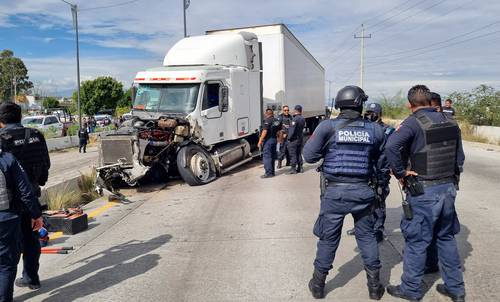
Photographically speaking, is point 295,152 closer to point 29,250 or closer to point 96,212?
point 96,212

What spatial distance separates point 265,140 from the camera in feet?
36.5

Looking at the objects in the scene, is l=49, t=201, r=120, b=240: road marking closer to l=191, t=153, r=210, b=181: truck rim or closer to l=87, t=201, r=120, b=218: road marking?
l=87, t=201, r=120, b=218: road marking

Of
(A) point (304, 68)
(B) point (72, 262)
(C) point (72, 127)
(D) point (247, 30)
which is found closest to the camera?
(B) point (72, 262)

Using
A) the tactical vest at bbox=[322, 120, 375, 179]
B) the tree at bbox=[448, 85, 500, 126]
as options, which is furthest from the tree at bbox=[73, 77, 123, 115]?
the tactical vest at bbox=[322, 120, 375, 179]

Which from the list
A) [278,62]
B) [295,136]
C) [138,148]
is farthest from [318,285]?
[278,62]

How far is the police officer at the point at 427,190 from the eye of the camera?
12.3 feet

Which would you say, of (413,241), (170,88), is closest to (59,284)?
(413,241)

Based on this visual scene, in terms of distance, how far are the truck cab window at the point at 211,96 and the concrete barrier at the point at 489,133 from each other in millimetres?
14063

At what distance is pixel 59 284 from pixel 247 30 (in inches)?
431

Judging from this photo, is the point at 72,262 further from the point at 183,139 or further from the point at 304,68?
the point at 304,68

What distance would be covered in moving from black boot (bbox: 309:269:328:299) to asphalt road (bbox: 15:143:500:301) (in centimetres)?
A: 7

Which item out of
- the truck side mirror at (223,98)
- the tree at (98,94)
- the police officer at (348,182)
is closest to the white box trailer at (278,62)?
the truck side mirror at (223,98)

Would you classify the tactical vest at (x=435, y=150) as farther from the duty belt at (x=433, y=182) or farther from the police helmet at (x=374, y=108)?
the police helmet at (x=374, y=108)

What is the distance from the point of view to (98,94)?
57812 millimetres
